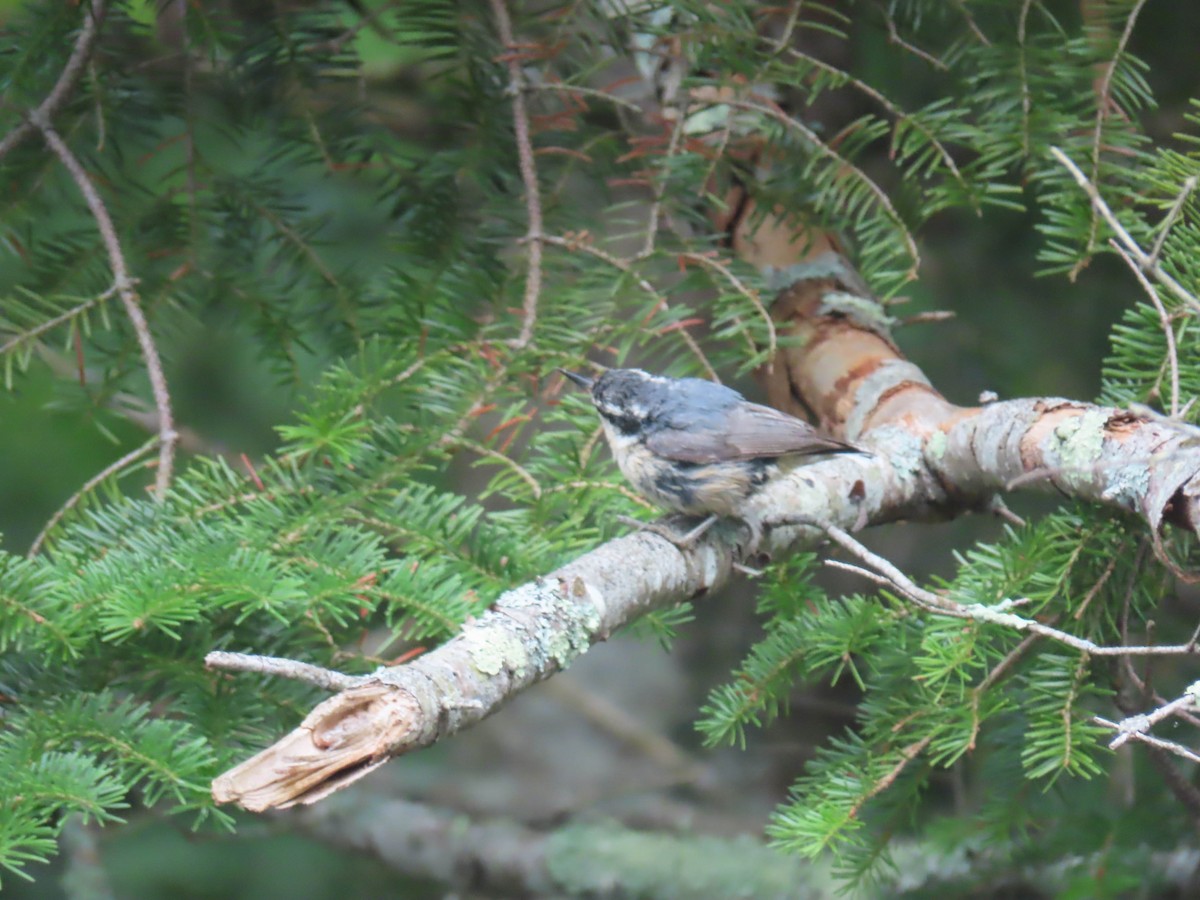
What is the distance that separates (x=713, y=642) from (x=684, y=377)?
1.61 m

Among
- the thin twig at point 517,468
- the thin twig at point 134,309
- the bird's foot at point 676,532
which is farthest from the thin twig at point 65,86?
the bird's foot at point 676,532

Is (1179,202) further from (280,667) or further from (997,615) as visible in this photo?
(280,667)

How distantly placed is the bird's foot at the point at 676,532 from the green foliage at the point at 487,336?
13 cm

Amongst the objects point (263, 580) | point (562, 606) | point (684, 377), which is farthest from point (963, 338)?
point (263, 580)

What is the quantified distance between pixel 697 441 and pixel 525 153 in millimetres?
610

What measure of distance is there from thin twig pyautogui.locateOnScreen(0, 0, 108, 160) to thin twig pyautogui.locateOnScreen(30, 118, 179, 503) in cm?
1

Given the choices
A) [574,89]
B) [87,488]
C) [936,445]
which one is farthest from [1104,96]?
[87,488]

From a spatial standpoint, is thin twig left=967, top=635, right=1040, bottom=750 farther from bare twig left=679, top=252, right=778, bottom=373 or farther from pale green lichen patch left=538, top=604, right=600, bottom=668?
bare twig left=679, top=252, right=778, bottom=373

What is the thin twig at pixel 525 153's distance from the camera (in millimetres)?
1919

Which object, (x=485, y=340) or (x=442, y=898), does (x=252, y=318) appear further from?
(x=442, y=898)

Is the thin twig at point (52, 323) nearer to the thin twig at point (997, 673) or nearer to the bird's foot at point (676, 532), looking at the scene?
the bird's foot at point (676, 532)

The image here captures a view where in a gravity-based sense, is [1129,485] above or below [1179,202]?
below

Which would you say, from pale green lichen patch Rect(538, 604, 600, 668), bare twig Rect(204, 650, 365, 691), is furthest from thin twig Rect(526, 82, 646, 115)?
bare twig Rect(204, 650, 365, 691)

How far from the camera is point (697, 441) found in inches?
74.3
